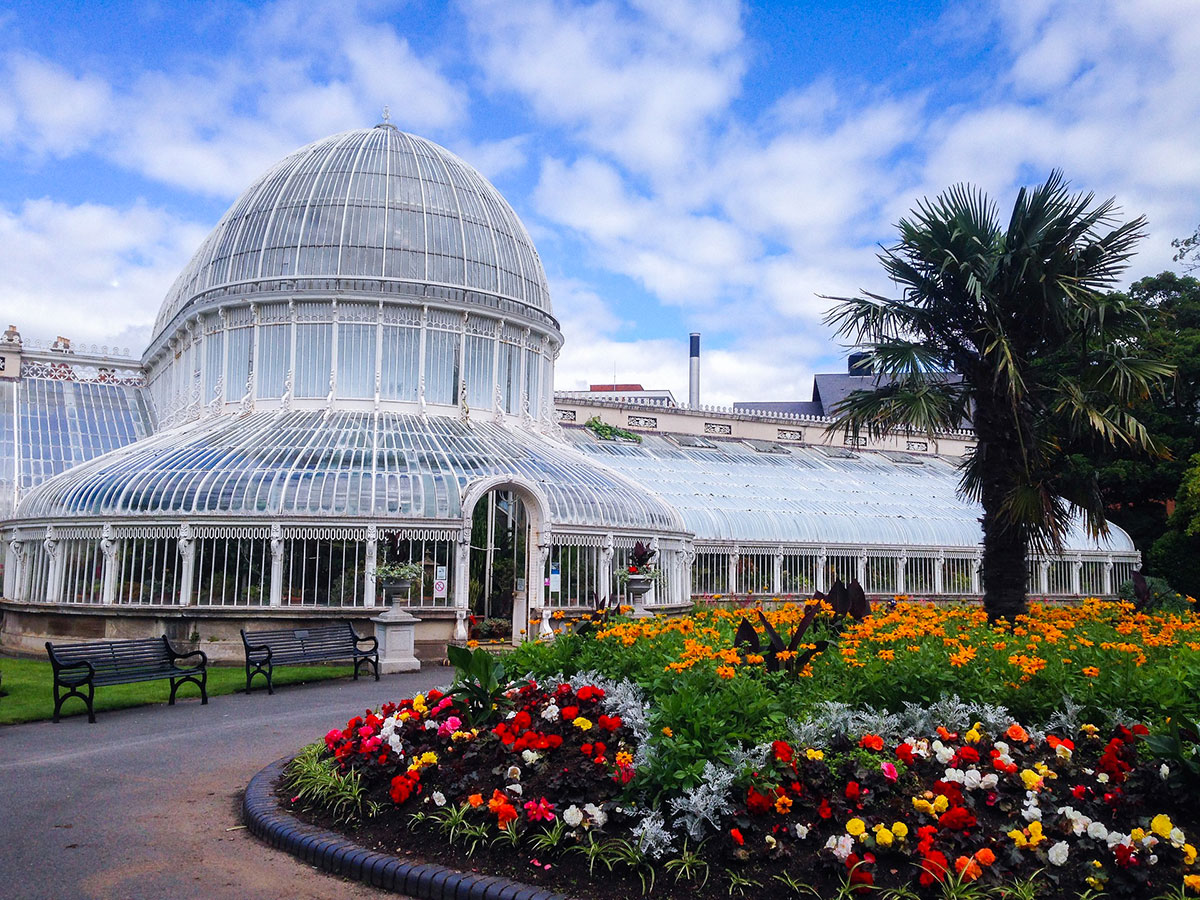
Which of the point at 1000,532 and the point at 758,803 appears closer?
the point at 758,803

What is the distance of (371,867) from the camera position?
646 cm

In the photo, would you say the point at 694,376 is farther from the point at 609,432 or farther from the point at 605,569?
the point at 605,569

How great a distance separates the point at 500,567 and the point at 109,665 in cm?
1131

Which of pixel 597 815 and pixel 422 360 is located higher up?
pixel 422 360

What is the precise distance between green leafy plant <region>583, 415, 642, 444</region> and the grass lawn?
61.0ft

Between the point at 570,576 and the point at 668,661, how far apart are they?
14092 mm

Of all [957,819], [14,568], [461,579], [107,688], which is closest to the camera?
[957,819]

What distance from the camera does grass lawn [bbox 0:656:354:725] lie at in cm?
1352

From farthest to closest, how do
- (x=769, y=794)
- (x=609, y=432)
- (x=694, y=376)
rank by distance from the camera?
(x=694, y=376) < (x=609, y=432) < (x=769, y=794)

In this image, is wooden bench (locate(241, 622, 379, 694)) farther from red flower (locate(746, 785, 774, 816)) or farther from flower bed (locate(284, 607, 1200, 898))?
red flower (locate(746, 785, 774, 816))

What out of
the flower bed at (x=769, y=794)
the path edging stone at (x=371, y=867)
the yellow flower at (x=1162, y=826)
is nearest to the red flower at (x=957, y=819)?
the flower bed at (x=769, y=794)

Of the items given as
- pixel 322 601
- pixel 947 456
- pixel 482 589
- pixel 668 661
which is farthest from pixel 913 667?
pixel 947 456

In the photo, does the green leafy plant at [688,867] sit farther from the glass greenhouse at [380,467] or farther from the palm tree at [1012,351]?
the glass greenhouse at [380,467]

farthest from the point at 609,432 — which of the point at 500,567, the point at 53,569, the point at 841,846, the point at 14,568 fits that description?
the point at 841,846
